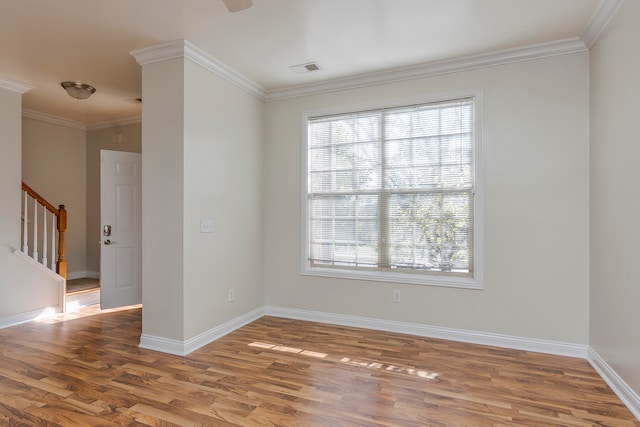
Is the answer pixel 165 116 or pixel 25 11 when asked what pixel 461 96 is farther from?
pixel 25 11

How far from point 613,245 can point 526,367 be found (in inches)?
44.9

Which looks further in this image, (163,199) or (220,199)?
(220,199)

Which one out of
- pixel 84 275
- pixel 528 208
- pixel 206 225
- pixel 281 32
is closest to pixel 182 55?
pixel 281 32

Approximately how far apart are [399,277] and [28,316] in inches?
164

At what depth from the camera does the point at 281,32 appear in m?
2.86

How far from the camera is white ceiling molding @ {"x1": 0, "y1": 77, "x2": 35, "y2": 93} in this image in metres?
3.82

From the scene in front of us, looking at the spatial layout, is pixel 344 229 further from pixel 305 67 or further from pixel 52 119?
pixel 52 119

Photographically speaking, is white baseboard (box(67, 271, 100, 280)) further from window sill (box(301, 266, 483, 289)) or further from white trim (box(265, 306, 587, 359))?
window sill (box(301, 266, 483, 289))

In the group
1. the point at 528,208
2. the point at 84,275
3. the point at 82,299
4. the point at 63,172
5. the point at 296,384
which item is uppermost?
the point at 63,172

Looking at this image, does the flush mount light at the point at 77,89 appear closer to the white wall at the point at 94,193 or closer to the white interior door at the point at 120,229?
the white interior door at the point at 120,229

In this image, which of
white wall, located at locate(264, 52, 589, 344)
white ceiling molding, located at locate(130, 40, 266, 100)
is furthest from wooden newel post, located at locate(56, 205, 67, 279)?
white wall, located at locate(264, 52, 589, 344)

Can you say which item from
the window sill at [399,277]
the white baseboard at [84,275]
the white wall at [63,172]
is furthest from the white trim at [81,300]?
the window sill at [399,277]

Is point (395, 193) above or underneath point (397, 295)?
above

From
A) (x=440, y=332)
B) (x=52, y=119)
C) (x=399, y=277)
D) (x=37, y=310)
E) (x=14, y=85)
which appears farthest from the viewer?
(x=52, y=119)
